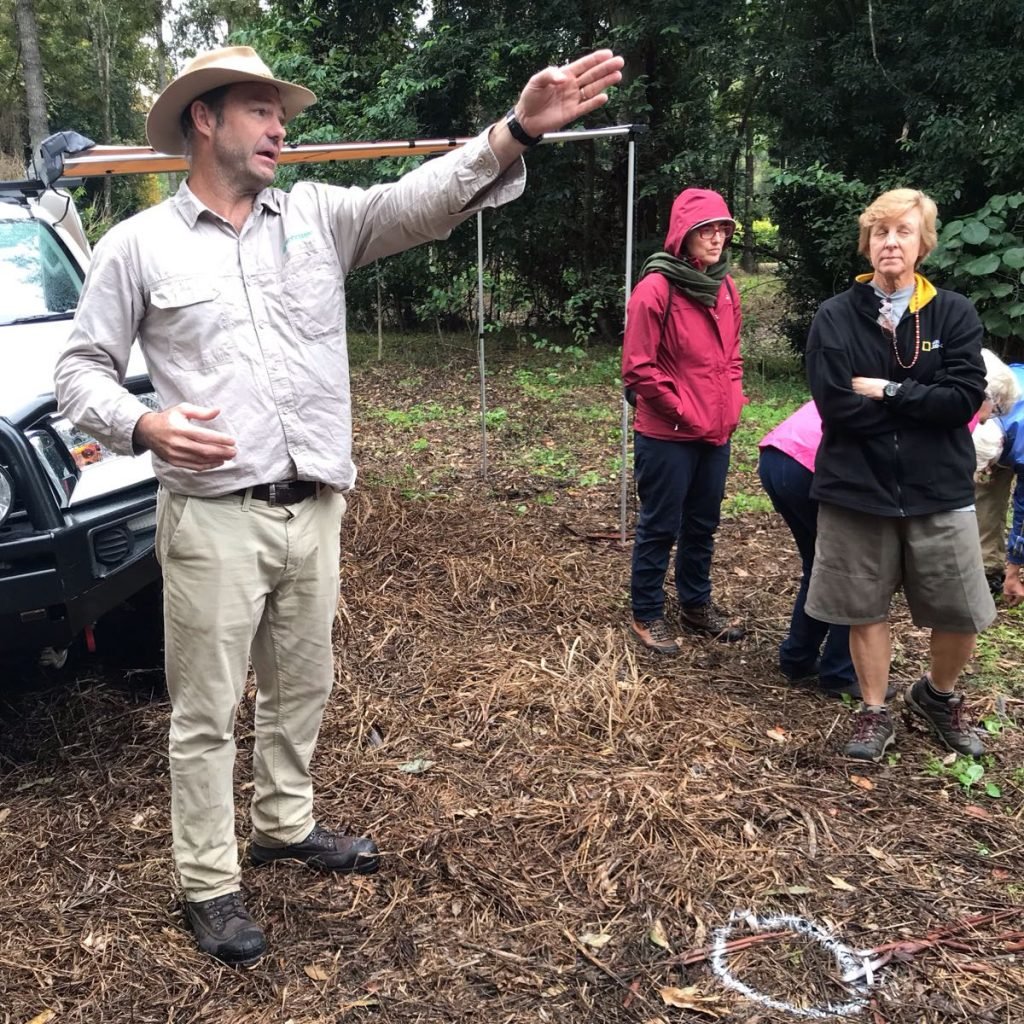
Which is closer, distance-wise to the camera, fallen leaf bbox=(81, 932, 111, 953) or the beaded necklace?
fallen leaf bbox=(81, 932, 111, 953)

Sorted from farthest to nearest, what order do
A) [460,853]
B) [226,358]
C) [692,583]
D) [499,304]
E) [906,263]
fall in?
[499,304] → [692,583] → [906,263] → [460,853] → [226,358]

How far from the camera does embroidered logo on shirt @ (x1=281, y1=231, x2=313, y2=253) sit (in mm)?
2354

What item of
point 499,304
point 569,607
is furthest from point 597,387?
point 569,607

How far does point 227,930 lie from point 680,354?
2.93 metres

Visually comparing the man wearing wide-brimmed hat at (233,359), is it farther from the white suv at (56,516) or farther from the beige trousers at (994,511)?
the beige trousers at (994,511)

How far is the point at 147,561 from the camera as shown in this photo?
3178 millimetres

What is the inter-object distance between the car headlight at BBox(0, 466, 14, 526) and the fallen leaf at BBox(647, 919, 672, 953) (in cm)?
232

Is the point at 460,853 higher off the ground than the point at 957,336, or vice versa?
the point at 957,336

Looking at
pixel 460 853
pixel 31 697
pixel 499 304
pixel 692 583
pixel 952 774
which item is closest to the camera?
pixel 460 853

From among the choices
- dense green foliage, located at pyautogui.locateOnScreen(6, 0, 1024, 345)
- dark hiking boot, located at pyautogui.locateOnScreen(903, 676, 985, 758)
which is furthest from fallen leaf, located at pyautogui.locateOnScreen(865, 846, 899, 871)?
dense green foliage, located at pyautogui.locateOnScreen(6, 0, 1024, 345)

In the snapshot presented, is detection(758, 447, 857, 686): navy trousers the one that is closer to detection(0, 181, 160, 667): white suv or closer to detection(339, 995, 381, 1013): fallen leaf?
detection(339, 995, 381, 1013): fallen leaf

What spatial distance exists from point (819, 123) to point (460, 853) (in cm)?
1006

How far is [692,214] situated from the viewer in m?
4.02

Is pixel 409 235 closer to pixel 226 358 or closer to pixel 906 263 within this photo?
pixel 226 358
